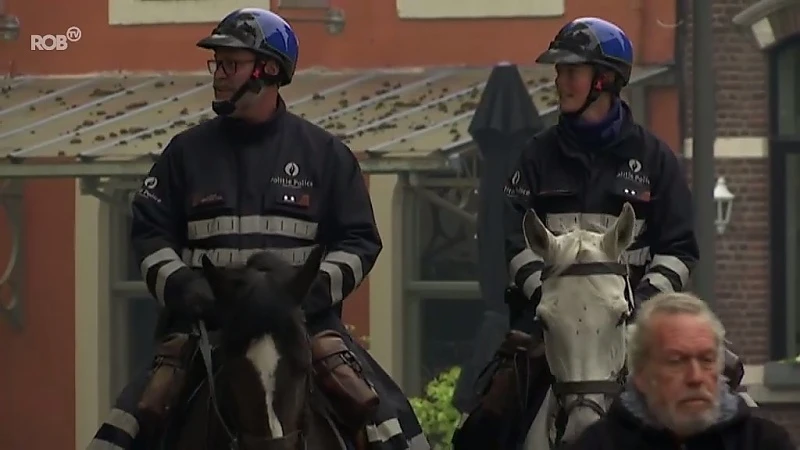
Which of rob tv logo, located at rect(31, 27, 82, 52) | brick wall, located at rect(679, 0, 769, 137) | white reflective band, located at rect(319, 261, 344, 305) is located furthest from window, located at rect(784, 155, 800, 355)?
white reflective band, located at rect(319, 261, 344, 305)

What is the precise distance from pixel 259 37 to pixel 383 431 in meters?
1.54

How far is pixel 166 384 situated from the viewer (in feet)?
27.8

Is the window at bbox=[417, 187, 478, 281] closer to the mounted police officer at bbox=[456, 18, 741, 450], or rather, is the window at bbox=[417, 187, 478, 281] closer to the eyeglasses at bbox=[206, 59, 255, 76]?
the mounted police officer at bbox=[456, 18, 741, 450]

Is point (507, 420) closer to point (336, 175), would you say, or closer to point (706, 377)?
point (336, 175)

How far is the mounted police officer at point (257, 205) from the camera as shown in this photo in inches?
346

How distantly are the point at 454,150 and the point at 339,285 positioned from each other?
10.3m

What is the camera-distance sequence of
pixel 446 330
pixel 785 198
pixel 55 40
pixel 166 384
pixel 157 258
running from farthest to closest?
pixel 55 40, pixel 446 330, pixel 785 198, pixel 157 258, pixel 166 384

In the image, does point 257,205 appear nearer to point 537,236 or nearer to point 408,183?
point 537,236

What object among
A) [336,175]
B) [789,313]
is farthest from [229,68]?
[789,313]

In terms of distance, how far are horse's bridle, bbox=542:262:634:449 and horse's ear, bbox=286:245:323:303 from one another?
890mm

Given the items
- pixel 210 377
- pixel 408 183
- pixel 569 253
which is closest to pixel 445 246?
pixel 408 183

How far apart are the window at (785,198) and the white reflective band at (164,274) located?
12.3m

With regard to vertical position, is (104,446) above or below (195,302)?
below

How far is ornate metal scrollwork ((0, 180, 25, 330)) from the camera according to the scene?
22219 millimetres
